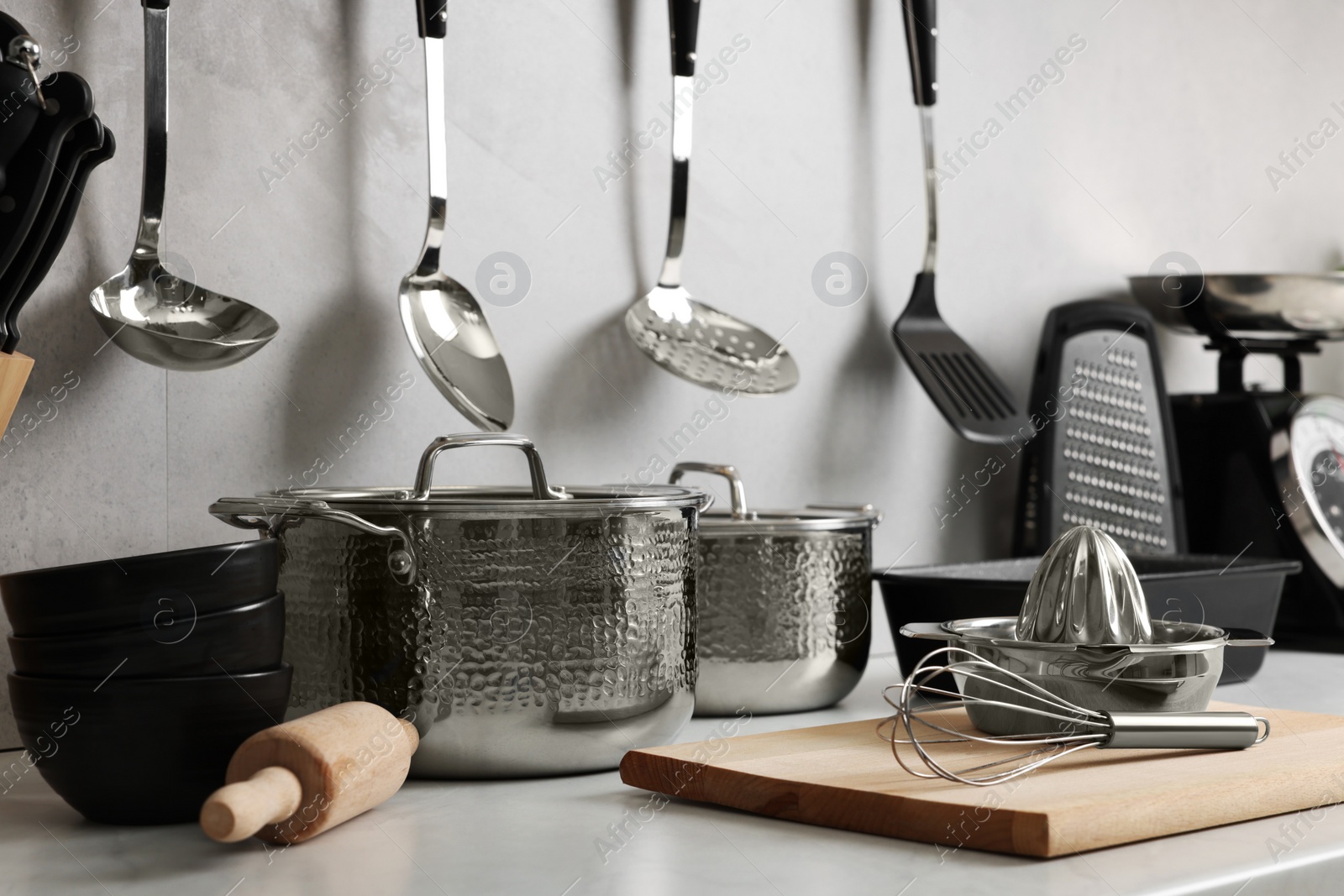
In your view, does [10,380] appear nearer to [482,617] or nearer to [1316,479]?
[482,617]

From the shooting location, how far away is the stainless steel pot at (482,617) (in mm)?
576

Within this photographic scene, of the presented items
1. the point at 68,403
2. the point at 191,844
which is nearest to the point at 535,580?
the point at 191,844

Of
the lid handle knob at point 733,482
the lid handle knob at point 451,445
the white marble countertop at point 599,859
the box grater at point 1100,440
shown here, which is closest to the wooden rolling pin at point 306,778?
the white marble countertop at point 599,859

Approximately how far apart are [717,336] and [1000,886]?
0.52 metres

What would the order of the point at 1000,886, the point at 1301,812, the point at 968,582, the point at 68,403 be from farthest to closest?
the point at 968,582, the point at 68,403, the point at 1301,812, the point at 1000,886

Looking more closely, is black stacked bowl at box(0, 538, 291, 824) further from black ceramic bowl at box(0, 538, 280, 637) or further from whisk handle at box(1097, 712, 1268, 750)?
whisk handle at box(1097, 712, 1268, 750)

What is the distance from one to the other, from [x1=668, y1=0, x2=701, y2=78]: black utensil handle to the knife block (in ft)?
1.60

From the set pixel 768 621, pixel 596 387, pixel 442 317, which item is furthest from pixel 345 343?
pixel 768 621

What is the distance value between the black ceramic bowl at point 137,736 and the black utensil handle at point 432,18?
0.43 meters

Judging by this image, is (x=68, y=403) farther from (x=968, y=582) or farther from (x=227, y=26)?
(x=968, y=582)

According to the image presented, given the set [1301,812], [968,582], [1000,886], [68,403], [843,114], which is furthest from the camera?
[843,114]

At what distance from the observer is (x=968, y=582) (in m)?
0.82

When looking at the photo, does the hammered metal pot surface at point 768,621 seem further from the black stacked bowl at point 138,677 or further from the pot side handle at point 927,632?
the black stacked bowl at point 138,677

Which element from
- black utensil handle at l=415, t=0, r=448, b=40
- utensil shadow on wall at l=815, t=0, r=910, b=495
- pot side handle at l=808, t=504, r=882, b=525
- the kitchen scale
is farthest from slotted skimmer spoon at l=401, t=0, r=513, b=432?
the kitchen scale
